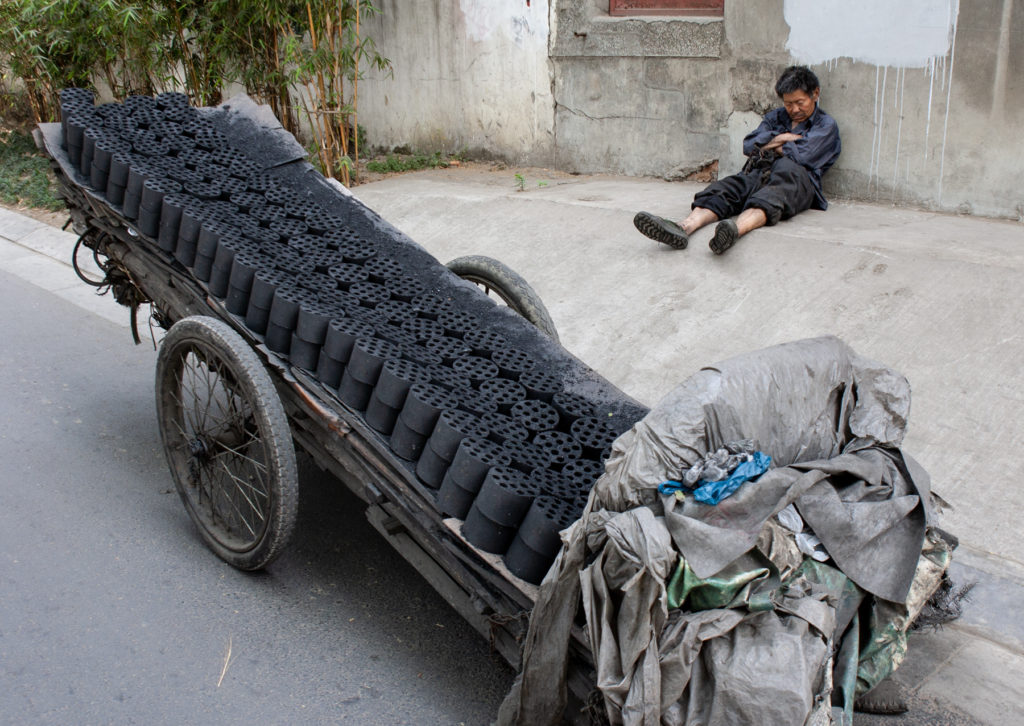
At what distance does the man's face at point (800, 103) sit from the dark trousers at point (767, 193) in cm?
28

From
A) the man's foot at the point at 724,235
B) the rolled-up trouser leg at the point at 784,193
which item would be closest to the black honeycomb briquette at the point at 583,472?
the man's foot at the point at 724,235

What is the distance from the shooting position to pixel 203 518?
340 centimetres

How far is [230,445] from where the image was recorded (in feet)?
11.0

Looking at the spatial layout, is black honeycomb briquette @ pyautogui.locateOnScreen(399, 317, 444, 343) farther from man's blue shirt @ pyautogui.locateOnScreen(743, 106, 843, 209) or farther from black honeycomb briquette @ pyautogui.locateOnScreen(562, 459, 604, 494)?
man's blue shirt @ pyautogui.locateOnScreen(743, 106, 843, 209)

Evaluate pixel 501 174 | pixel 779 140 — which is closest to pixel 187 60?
pixel 501 174

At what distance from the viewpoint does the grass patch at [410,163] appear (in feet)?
28.1

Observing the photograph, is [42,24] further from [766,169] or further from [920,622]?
[920,622]

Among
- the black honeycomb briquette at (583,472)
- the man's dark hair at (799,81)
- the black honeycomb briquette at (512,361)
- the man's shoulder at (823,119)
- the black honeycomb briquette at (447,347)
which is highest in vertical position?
the man's dark hair at (799,81)

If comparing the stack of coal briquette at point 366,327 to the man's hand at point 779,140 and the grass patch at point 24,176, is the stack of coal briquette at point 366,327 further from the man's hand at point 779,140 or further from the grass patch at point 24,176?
the grass patch at point 24,176

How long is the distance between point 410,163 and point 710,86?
3.28m

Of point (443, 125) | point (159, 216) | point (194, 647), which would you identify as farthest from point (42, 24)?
point (194, 647)

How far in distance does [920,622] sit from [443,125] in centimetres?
691

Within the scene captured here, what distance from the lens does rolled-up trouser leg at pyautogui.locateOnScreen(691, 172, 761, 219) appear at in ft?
18.3

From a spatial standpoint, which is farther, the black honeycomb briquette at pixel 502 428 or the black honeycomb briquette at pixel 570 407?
the black honeycomb briquette at pixel 570 407
